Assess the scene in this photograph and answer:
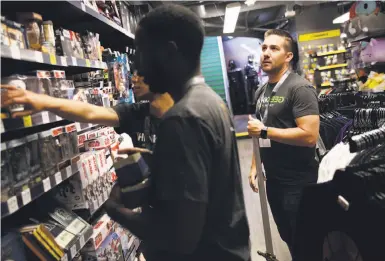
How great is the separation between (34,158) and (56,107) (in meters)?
0.32

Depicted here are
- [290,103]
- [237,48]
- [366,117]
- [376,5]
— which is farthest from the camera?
[237,48]

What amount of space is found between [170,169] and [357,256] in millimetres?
744

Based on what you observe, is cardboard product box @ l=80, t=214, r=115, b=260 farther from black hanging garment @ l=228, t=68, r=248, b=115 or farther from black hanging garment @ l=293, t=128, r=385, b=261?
black hanging garment @ l=228, t=68, r=248, b=115

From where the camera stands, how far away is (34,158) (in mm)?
1652

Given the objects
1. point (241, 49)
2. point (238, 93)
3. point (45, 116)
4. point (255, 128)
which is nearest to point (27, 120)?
point (45, 116)

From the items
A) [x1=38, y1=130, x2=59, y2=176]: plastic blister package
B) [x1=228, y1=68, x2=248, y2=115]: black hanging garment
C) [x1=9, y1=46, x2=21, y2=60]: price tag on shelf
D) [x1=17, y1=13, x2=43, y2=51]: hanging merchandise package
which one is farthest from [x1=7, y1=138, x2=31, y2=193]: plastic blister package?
[x1=228, y1=68, x2=248, y2=115]: black hanging garment

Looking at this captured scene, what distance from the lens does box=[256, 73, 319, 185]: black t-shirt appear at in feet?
8.14

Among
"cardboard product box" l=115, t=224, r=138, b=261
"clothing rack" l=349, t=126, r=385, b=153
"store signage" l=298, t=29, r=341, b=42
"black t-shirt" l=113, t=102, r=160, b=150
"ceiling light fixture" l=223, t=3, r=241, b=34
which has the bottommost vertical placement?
"cardboard product box" l=115, t=224, r=138, b=261

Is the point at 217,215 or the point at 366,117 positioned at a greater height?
the point at 366,117

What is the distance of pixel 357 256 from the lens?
1306 millimetres

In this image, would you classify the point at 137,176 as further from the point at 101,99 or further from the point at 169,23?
the point at 101,99

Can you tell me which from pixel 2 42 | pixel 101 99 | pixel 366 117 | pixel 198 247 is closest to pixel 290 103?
pixel 366 117

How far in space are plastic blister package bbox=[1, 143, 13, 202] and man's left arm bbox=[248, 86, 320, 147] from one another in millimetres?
1561

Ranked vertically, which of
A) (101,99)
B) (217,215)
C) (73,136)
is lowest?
(217,215)
